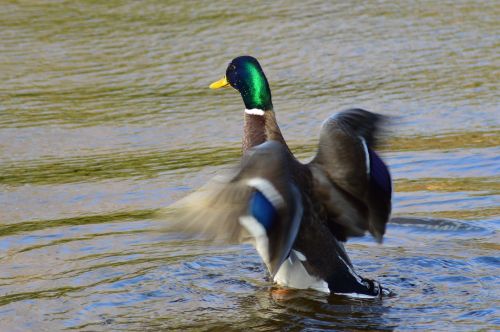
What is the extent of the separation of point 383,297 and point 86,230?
2.23 meters

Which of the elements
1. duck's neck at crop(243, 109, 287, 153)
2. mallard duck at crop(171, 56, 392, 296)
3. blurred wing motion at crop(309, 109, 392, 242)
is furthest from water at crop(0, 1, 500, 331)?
duck's neck at crop(243, 109, 287, 153)

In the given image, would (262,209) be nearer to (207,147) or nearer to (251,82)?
(251,82)

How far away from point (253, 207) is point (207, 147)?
367cm

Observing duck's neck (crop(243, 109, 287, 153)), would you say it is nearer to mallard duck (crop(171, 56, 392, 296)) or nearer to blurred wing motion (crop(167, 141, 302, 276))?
mallard duck (crop(171, 56, 392, 296))

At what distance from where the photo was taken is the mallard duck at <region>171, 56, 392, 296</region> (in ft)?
20.5

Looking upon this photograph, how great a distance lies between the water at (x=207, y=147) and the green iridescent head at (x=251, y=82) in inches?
32.6

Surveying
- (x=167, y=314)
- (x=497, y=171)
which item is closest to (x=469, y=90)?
(x=497, y=171)

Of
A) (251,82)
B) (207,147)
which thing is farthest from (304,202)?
(207,147)

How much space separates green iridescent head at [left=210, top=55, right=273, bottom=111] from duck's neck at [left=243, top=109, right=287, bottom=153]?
6cm

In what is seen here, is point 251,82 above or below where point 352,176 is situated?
above

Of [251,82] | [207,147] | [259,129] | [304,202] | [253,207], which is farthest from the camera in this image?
[207,147]

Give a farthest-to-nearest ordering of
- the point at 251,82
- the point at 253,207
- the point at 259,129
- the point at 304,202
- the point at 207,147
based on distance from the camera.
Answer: the point at 207,147 < the point at 251,82 < the point at 259,129 < the point at 304,202 < the point at 253,207

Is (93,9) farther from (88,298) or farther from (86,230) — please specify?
(88,298)

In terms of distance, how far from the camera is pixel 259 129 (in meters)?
7.65
